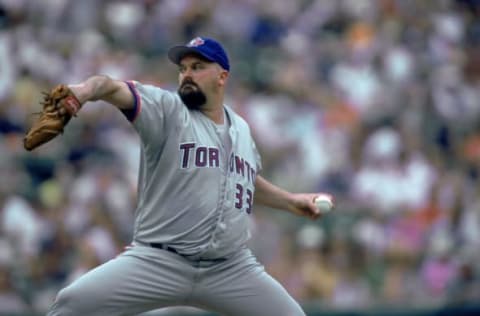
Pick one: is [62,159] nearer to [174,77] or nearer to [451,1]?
[174,77]

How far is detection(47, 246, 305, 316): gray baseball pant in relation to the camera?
5715 mm

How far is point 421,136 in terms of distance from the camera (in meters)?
12.3

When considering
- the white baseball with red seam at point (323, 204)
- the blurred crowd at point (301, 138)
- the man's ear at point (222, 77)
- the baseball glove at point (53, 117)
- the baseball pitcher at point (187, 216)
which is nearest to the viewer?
the baseball glove at point (53, 117)

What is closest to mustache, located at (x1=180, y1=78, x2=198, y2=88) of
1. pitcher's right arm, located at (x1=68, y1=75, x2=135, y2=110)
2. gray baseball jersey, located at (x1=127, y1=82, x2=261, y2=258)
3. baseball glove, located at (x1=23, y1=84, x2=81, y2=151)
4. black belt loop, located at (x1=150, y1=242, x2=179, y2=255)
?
gray baseball jersey, located at (x1=127, y1=82, x2=261, y2=258)

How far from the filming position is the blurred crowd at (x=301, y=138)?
10289 mm

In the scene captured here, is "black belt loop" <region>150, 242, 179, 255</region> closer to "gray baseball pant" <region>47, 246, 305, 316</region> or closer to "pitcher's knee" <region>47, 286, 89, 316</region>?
"gray baseball pant" <region>47, 246, 305, 316</region>

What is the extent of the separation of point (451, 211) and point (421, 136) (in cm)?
120

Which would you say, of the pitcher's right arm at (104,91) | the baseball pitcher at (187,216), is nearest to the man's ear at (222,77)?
the baseball pitcher at (187,216)

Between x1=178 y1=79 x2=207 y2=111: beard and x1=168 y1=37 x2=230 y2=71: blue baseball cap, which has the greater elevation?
x1=168 y1=37 x2=230 y2=71: blue baseball cap

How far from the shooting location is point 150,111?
18.7ft

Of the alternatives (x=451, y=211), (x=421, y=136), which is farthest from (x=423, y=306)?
(x=421, y=136)

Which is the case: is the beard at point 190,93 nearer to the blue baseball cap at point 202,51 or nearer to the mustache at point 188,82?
the mustache at point 188,82

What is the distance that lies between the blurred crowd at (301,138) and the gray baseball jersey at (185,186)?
3.71 metres

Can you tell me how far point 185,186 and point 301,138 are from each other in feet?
19.8
